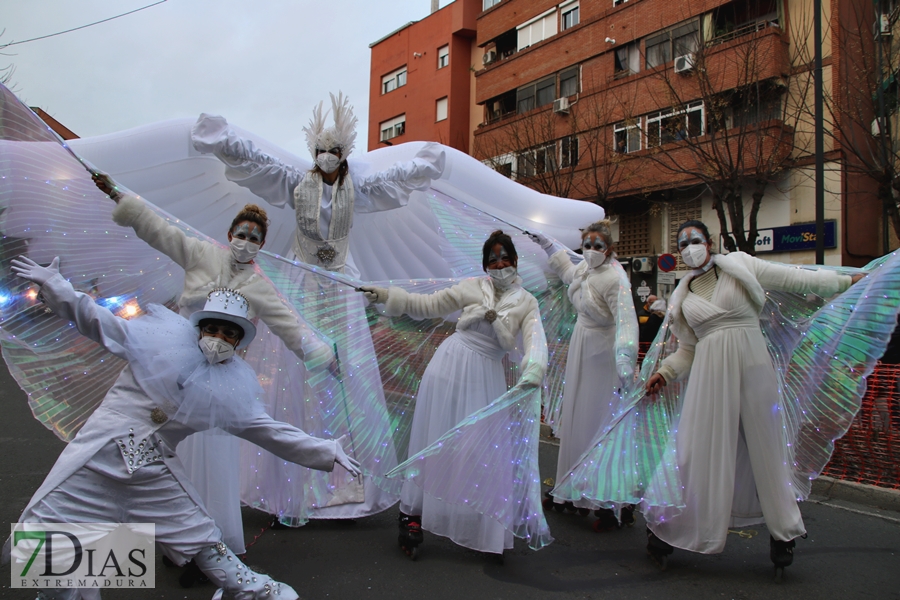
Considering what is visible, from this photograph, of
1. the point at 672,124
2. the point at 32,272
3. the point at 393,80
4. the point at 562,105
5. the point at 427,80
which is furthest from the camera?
the point at 393,80

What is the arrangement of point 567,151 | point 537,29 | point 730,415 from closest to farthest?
1. point 730,415
2. point 567,151
3. point 537,29

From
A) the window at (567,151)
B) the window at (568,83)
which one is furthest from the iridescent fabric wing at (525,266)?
the window at (568,83)

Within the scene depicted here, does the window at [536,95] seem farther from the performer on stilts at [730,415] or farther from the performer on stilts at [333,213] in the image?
the performer on stilts at [730,415]

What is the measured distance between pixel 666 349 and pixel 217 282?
276 centimetres

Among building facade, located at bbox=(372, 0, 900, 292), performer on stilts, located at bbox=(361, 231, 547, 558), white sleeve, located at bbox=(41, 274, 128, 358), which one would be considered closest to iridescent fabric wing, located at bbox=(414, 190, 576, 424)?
performer on stilts, located at bbox=(361, 231, 547, 558)

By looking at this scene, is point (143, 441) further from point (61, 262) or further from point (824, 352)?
point (824, 352)

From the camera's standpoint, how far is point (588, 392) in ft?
14.6

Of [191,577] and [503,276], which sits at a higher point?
[503,276]

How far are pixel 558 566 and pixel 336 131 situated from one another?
3.21 meters

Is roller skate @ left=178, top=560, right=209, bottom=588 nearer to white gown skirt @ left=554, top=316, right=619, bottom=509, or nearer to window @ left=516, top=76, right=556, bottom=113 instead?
white gown skirt @ left=554, top=316, right=619, bottom=509

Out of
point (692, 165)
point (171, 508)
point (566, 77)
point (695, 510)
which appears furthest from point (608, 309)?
point (566, 77)

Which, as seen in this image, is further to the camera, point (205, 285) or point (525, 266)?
point (525, 266)

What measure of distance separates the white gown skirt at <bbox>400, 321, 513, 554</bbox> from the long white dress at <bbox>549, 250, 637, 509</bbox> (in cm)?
86

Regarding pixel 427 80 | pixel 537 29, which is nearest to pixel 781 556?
pixel 537 29
